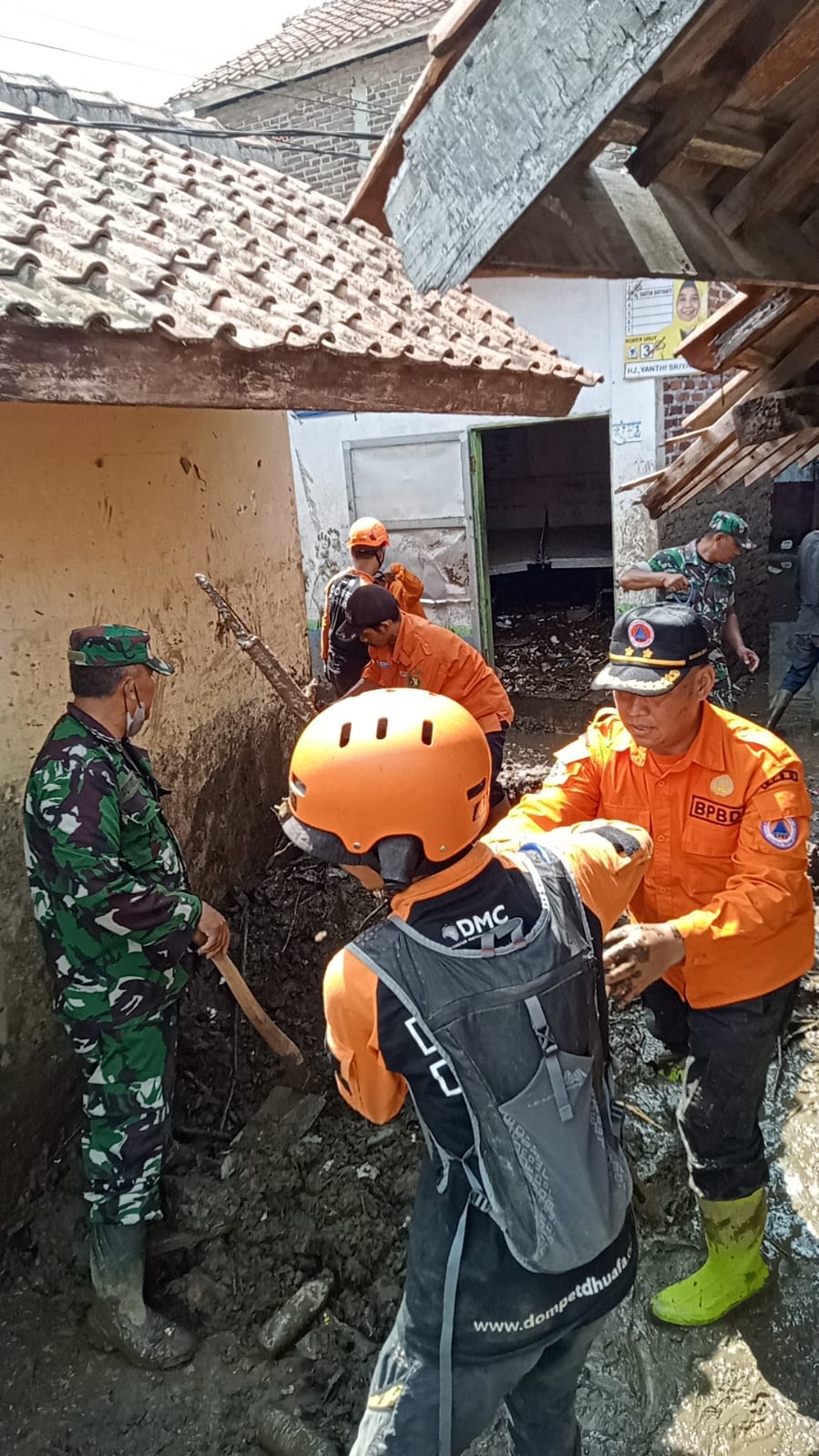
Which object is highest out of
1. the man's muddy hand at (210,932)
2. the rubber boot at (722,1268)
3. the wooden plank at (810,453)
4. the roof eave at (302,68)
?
the roof eave at (302,68)

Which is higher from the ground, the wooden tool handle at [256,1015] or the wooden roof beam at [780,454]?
the wooden roof beam at [780,454]

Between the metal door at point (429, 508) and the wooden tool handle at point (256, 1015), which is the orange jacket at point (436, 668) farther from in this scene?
the metal door at point (429, 508)

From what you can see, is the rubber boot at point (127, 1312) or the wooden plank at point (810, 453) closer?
the rubber boot at point (127, 1312)

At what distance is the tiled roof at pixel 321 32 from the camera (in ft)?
38.7

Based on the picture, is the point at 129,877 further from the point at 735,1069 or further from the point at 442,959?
the point at 735,1069

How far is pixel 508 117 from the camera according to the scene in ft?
4.78

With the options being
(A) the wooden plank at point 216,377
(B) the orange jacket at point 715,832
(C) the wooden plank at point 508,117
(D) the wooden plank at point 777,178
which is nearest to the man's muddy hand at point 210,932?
(B) the orange jacket at point 715,832

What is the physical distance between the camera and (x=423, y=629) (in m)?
4.68

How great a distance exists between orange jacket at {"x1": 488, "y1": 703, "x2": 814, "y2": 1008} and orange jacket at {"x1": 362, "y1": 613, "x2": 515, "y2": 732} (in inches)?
75.7

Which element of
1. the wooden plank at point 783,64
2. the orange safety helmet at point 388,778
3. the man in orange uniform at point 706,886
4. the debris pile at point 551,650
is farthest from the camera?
the debris pile at point 551,650

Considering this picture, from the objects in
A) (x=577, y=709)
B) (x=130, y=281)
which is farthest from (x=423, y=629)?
(x=577, y=709)

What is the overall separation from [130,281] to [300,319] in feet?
2.11

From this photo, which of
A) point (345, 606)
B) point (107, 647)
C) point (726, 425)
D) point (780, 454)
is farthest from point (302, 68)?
point (107, 647)

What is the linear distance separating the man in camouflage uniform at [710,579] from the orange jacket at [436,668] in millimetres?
1672
